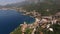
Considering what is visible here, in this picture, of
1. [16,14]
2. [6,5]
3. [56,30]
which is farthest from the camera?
[6,5]

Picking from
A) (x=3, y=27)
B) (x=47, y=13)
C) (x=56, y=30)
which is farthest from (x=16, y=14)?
(x=56, y=30)

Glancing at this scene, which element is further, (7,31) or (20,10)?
(20,10)

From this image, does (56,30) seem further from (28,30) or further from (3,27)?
(3,27)

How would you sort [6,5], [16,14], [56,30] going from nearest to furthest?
[56,30] < [16,14] < [6,5]

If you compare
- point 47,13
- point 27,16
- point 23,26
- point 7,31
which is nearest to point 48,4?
→ point 47,13

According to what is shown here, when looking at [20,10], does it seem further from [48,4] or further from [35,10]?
[48,4]

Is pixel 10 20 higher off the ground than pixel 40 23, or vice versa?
pixel 10 20

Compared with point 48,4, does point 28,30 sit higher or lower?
lower
